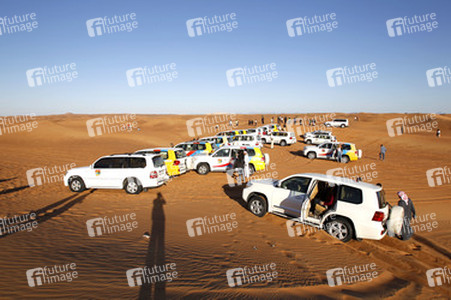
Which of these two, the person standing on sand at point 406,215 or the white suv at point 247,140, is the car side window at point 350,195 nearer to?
the person standing on sand at point 406,215

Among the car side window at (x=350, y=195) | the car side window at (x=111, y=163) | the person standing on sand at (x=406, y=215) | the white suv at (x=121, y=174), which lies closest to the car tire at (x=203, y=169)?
the white suv at (x=121, y=174)

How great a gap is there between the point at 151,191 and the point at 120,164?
5.97 feet

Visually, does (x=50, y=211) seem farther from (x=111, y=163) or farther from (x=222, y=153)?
(x=222, y=153)

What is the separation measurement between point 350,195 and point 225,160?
8360 mm

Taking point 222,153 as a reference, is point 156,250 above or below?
below

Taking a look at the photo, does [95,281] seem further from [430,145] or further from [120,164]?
[430,145]

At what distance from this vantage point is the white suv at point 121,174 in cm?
1030

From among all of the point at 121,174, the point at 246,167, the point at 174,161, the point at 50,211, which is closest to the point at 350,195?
the point at 246,167

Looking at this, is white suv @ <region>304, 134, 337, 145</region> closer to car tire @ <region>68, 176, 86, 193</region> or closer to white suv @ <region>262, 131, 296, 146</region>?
white suv @ <region>262, 131, 296, 146</region>

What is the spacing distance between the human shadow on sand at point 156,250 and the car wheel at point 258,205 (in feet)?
9.49

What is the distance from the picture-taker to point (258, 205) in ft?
26.2

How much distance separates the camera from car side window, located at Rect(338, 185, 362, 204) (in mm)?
6180

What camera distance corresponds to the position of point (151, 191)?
36.1ft

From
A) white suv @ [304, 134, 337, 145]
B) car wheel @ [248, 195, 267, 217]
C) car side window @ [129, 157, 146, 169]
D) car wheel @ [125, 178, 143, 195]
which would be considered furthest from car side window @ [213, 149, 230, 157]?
white suv @ [304, 134, 337, 145]
